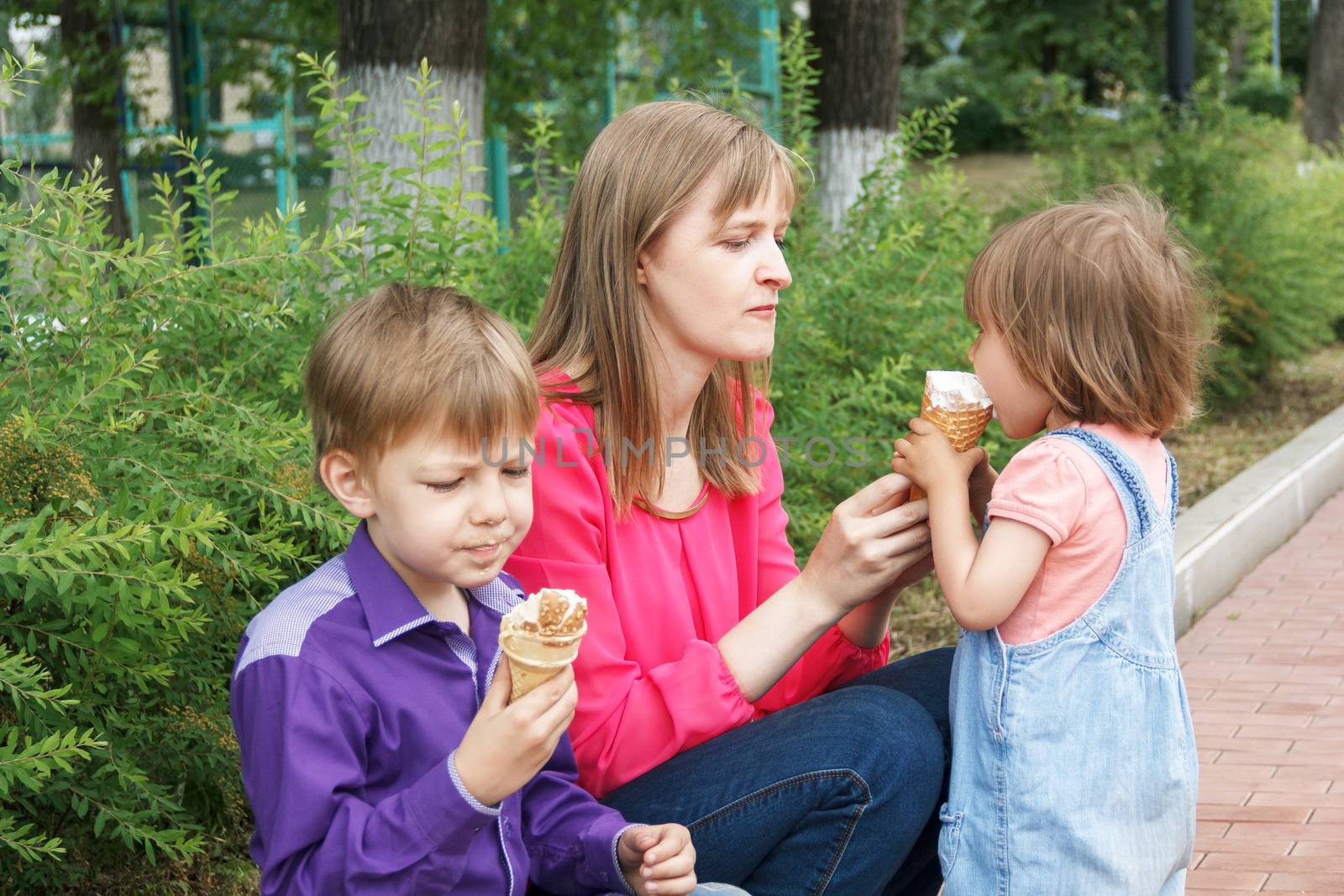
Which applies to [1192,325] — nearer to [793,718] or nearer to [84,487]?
[793,718]

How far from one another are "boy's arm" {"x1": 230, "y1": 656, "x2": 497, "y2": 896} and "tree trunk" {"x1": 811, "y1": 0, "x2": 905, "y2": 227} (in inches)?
234

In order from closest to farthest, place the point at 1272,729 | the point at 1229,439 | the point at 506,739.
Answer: the point at 506,739 → the point at 1272,729 → the point at 1229,439

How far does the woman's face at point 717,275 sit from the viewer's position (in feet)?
7.82

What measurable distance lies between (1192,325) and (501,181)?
10.2 metres

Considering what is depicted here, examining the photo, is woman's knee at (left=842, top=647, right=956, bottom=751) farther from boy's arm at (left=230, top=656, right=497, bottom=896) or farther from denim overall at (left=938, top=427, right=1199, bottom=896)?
boy's arm at (left=230, top=656, right=497, bottom=896)

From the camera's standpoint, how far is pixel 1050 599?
7.32ft

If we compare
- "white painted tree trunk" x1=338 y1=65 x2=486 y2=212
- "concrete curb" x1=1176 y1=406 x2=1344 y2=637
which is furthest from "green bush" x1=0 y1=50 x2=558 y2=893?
"concrete curb" x1=1176 y1=406 x2=1344 y2=637

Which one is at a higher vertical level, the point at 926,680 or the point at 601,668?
the point at 601,668

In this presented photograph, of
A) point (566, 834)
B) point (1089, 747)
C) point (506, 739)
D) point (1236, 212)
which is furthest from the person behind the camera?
Answer: point (1236, 212)

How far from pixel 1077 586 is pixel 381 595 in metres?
1.06

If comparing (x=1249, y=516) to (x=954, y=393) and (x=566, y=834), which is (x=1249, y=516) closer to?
(x=954, y=393)

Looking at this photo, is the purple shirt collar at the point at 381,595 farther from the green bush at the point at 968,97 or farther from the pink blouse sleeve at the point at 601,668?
the green bush at the point at 968,97

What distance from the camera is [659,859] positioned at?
1942 millimetres

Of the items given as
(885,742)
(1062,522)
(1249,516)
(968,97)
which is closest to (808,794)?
(885,742)
